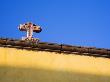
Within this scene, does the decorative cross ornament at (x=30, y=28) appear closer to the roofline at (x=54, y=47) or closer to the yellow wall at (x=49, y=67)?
the roofline at (x=54, y=47)

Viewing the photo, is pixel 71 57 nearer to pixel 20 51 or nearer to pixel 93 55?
pixel 93 55

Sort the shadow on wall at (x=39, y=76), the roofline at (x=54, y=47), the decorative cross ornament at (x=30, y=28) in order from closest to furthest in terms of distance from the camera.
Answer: the shadow on wall at (x=39, y=76) < the roofline at (x=54, y=47) < the decorative cross ornament at (x=30, y=28)

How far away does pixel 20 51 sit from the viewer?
941 cm

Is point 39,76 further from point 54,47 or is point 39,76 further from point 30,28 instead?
point 30,28

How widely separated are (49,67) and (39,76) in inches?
18.8

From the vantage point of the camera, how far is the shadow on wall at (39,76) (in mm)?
8898

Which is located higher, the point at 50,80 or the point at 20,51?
the point at 20,51

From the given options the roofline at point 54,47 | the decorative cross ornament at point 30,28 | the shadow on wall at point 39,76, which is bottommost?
the shadow on wall at point 39,76

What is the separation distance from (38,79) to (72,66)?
1.24m

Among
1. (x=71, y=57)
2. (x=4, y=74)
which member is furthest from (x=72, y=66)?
(x=4, y=74)

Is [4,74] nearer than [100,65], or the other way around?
[4,74]

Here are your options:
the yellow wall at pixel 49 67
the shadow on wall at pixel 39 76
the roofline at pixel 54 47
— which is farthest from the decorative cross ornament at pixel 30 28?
the shadow on wall at pixel 39 76

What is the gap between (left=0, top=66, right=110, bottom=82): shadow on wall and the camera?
8898 mm

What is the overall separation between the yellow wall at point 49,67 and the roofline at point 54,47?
0.13 meters
